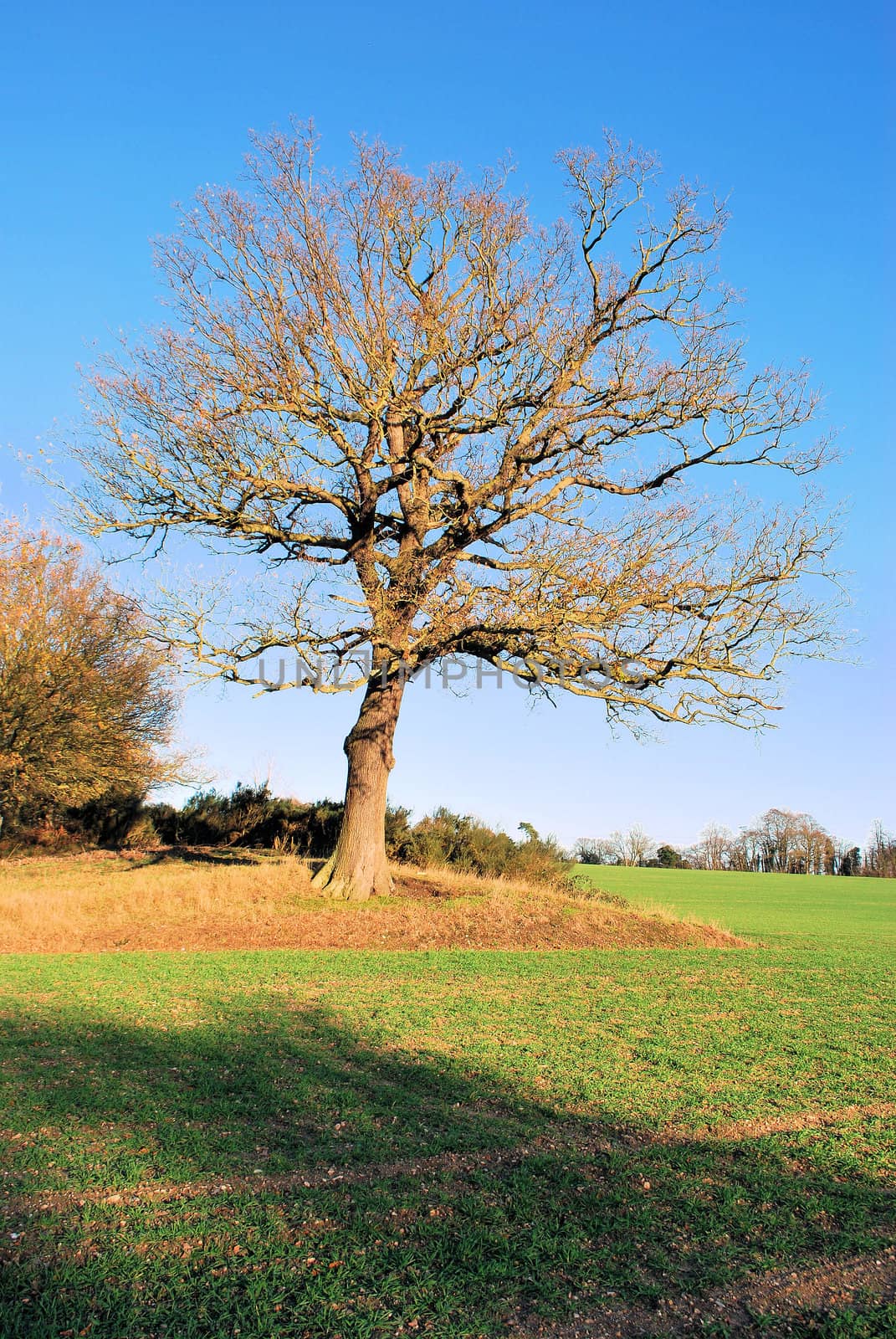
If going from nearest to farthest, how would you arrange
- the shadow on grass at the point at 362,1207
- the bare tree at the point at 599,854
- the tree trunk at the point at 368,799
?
the shadow on grass at the point at 362,1207
the tree trunk at the point at 368,799
the bare tree at the point at 599,854

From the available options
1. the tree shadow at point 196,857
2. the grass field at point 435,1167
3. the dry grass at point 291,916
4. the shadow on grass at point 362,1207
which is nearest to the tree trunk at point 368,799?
the dry grass at point 291,916

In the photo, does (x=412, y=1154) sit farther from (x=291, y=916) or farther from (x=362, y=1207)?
(x=291, y=916)

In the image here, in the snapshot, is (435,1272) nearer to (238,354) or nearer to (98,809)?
(238,354)

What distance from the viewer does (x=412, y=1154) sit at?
480cm

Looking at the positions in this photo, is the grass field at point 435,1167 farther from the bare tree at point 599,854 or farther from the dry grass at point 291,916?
the bare tree at point 599,854

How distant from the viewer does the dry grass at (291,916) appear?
13.5m

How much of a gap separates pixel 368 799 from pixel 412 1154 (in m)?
12.0

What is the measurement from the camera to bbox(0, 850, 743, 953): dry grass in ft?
44.3

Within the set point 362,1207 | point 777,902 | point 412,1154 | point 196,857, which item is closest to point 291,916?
point 196,857

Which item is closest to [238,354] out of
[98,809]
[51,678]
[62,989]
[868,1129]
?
[62,989]

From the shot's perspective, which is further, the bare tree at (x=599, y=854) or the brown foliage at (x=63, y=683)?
the bare tree at (x=599, y=854)

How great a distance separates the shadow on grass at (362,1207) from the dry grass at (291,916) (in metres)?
7.40

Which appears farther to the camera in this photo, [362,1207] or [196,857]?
[196,857]

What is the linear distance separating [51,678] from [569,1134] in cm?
2173
